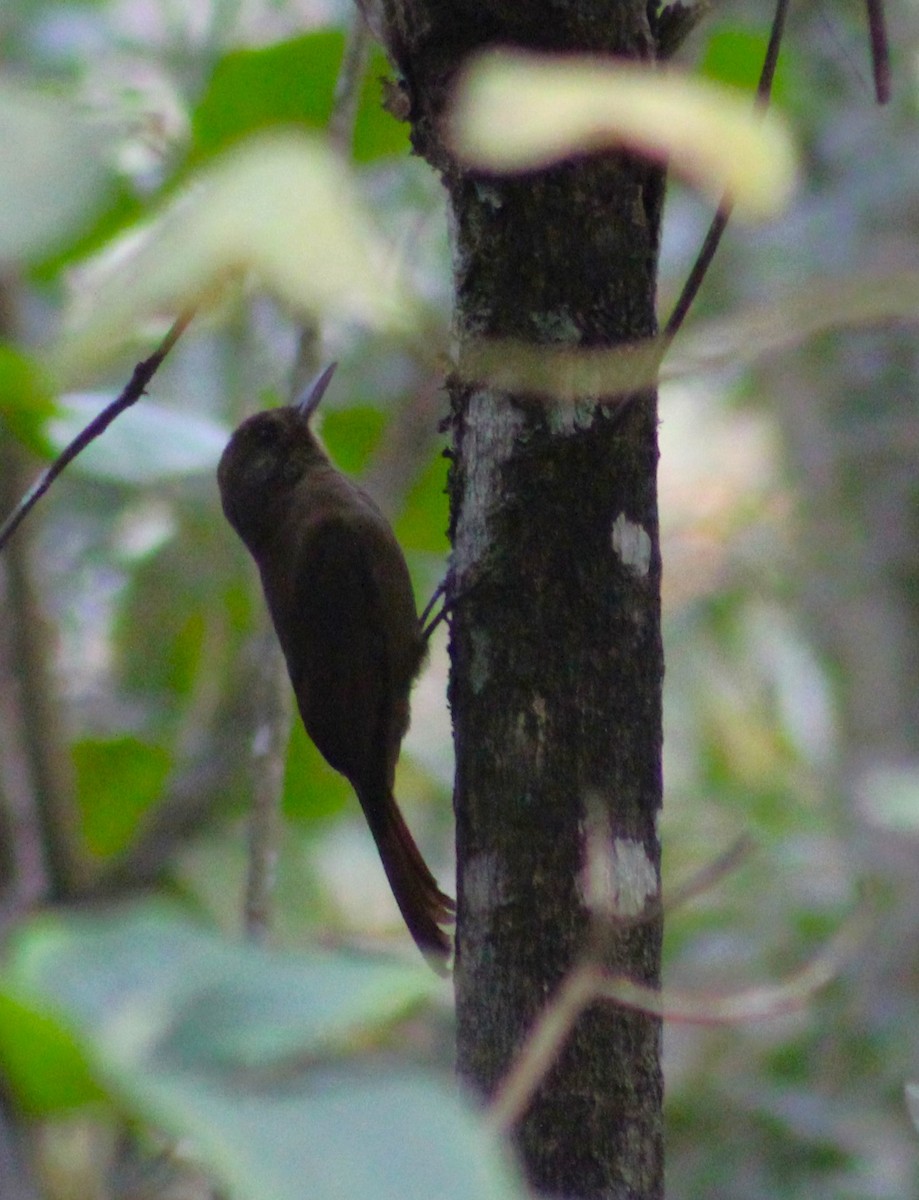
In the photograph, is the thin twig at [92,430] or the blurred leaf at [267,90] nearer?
the thin twig at [92,430]

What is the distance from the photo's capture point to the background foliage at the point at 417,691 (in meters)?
0.56

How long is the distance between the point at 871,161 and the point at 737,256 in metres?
0.62

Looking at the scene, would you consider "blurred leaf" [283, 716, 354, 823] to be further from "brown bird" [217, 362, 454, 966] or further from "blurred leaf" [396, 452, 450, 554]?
"brown bird" [217, 362, 454, 966]

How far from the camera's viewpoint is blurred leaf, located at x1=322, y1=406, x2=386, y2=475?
372 cm

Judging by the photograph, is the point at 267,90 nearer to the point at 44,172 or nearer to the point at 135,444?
the point at 135,444

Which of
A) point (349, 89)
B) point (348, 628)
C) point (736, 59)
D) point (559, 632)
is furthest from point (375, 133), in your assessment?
point (559, 632)

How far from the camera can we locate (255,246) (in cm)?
54

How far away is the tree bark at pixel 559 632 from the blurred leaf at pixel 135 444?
0.48 m

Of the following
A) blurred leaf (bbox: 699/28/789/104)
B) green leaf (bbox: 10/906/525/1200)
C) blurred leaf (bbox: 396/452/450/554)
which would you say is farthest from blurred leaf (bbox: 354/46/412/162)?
green leaf (bbox: 10/906/525/1200)

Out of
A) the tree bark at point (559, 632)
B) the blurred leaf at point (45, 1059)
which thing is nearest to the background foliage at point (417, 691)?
the blurred leaf at point (45, 1059)

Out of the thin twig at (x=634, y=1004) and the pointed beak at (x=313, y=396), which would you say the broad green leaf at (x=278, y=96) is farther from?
the thin twig at (x=634, y=1004)

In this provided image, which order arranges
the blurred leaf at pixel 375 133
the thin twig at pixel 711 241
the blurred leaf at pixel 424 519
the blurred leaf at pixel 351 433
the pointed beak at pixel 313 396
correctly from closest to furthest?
the thin twig at pixel 711 241 → the blurred leaf at pixel 375 133 → the pointed beak at pixel 313 396 → the blurred leaf at pixel 351 433 → the blurred leaf at pixel 424 519

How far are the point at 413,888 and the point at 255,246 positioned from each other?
2.38m

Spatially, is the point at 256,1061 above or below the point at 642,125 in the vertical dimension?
below
